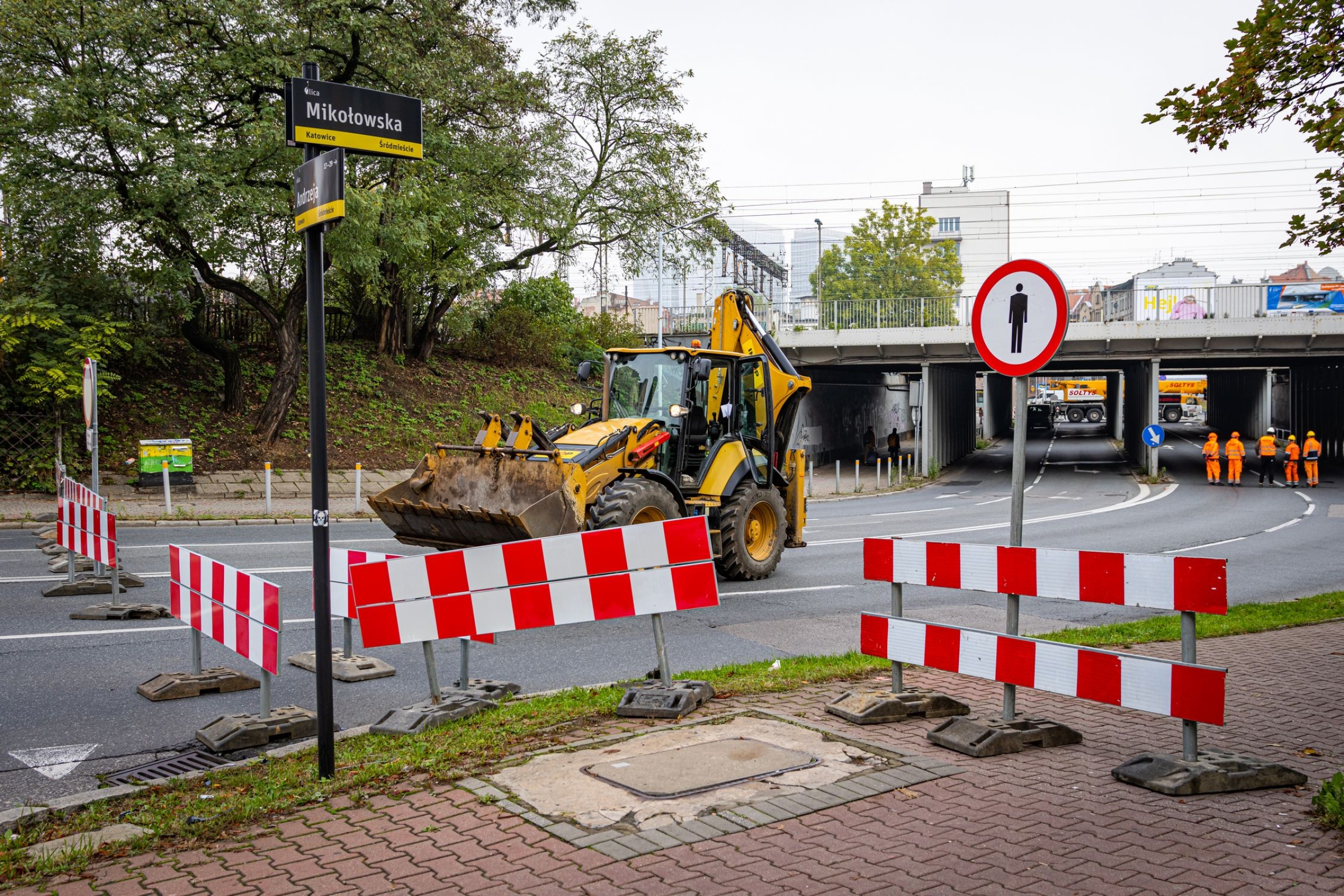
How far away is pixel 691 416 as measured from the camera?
12.1 m

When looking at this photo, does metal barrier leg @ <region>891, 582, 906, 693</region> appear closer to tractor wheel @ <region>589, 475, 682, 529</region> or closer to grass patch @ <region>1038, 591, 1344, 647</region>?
grass patch @ <region>1038, 591, 1344, 647</region>

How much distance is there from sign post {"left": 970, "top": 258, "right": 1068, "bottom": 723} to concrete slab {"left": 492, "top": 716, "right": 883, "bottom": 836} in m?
1.19

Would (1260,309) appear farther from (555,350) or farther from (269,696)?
(269,696)

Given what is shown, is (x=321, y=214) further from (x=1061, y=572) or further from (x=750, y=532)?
(x=750, y=532)

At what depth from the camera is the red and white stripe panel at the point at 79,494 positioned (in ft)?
33.3

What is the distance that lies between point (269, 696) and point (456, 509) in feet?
13.4

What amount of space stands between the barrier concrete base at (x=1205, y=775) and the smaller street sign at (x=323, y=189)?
4714mm

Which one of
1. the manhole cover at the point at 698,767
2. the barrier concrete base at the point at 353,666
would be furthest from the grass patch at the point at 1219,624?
the barrier concrete base at the point at 353,666

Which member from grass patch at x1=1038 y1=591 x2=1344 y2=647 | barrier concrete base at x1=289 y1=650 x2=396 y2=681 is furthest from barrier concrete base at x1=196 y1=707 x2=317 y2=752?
grass patch at x1=1038 y1=591 x2=1344 y2=647

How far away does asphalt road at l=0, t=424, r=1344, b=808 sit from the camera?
641 centimetres

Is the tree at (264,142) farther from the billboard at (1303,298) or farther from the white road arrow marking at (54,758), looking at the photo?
the billboard at (1303,298)

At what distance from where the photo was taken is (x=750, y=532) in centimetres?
1282

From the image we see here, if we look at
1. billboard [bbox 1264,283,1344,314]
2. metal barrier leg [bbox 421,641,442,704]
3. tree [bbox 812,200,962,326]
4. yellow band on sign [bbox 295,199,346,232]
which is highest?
tree [bbox 812,200,962,326]

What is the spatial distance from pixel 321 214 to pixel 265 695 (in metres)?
2.93
